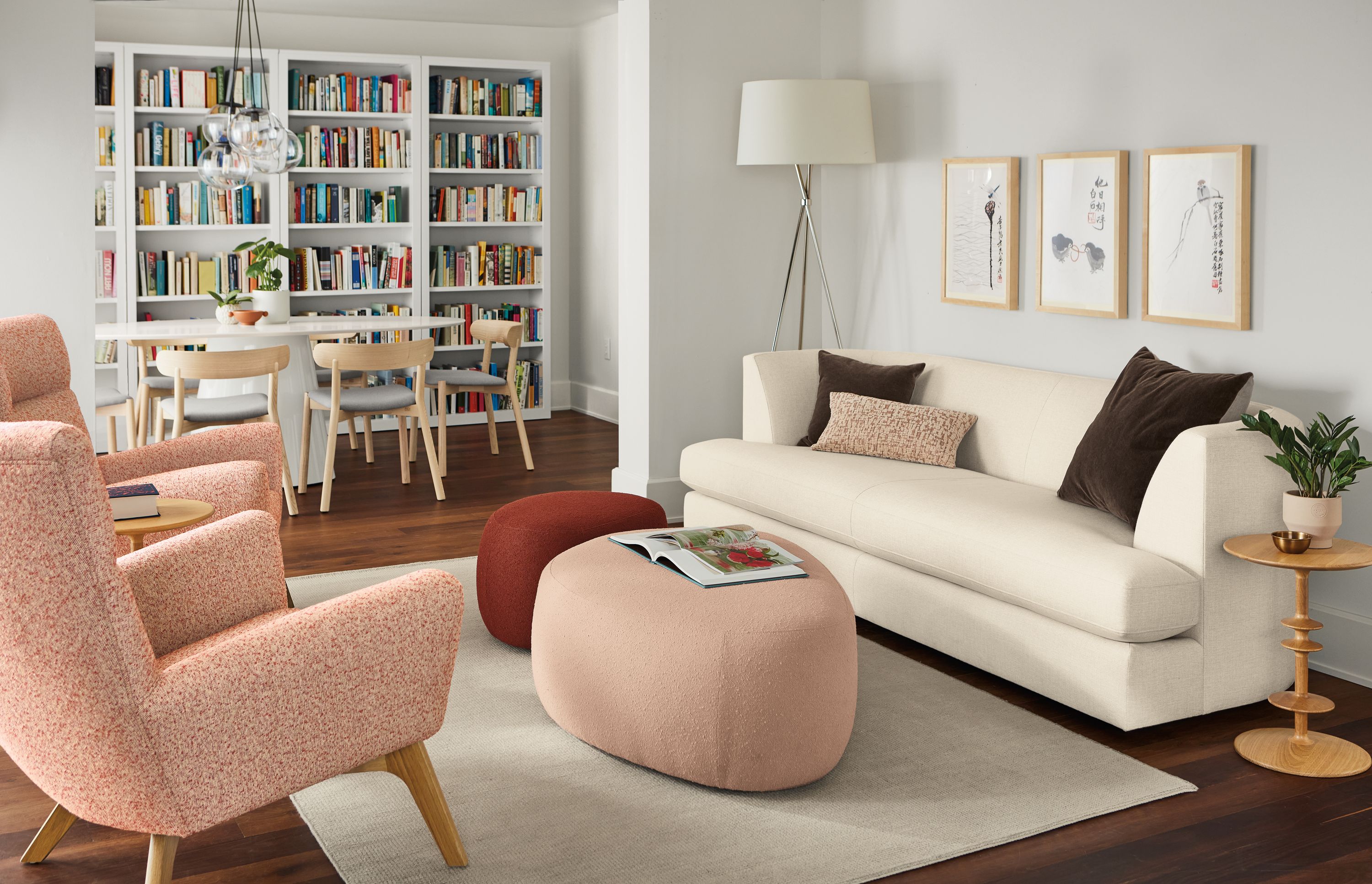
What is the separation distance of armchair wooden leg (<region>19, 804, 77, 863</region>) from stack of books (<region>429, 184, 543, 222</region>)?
5.79 metres

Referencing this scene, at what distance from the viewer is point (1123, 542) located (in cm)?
314

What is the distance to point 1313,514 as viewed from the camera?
2.76 m

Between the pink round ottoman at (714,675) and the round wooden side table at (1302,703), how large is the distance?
0.97 meters

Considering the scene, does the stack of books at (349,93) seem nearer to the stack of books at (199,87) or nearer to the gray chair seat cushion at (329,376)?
the stack of books at (199,87)

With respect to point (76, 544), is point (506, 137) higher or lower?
higher

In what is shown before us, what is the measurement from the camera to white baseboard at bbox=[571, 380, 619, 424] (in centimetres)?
801

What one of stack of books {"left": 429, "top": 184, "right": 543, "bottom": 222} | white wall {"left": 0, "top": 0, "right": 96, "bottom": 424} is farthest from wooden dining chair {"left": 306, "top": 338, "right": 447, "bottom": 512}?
stack of books {"left": 429, "top": 184, "right": 543, "bottom": 222}

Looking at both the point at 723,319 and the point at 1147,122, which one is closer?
the point at 1147,122

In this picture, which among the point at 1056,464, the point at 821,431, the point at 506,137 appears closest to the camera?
the point at 1056,464

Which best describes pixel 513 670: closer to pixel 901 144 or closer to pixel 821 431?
pixel 821 431

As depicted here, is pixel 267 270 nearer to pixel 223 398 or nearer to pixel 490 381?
pixel 223 398

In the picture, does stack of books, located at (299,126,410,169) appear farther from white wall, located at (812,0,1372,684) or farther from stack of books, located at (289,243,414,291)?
white wall, located at (812,0,1372,684)

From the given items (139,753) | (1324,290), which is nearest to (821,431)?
(1324,290)

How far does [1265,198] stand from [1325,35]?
46 cm
